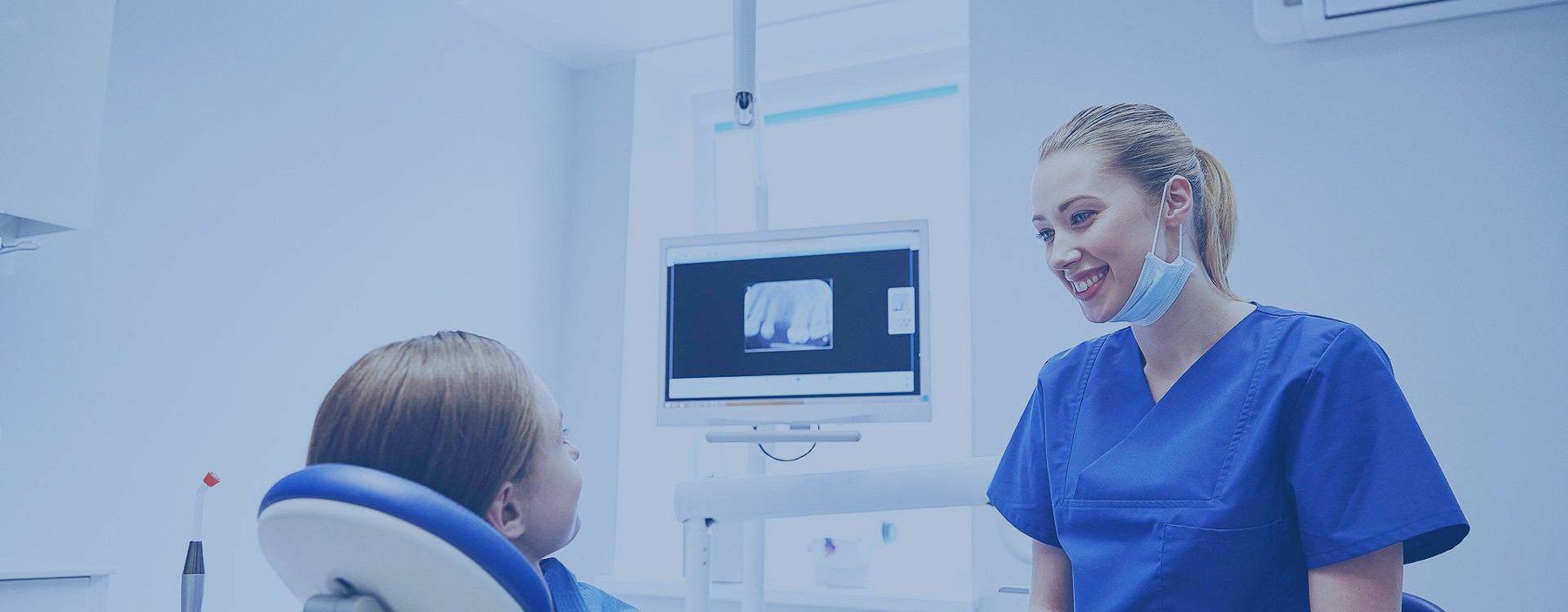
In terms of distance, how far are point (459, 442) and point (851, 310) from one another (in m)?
1.20

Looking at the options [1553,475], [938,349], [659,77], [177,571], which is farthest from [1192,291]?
[659,77]

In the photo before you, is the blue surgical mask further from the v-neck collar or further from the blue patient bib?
the blue patient bib

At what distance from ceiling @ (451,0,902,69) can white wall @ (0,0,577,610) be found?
0.33 ft

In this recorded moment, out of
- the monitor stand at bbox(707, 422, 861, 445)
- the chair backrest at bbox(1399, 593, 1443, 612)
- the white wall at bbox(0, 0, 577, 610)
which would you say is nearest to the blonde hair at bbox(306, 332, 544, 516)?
the chair backrest at bbox(1399, 593, 1443, 612)

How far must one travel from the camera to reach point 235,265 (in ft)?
7.38

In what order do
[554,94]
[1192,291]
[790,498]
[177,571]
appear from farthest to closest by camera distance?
[554,94] < [177,571] < [790,498] < [1192,291]

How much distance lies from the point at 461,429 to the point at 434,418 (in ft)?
0.07

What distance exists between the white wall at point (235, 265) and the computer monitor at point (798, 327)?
92 centimetres

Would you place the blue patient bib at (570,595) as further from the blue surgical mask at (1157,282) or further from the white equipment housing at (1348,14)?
the white equipment housing at (1348,14)

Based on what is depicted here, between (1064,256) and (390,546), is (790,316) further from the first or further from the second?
(390,546)

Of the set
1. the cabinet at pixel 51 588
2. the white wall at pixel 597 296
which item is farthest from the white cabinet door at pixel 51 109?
the white wall at pixel 597 296

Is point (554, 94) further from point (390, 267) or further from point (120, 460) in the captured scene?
point (120, 460)

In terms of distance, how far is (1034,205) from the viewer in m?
1.18

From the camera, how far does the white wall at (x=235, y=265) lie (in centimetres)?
193
